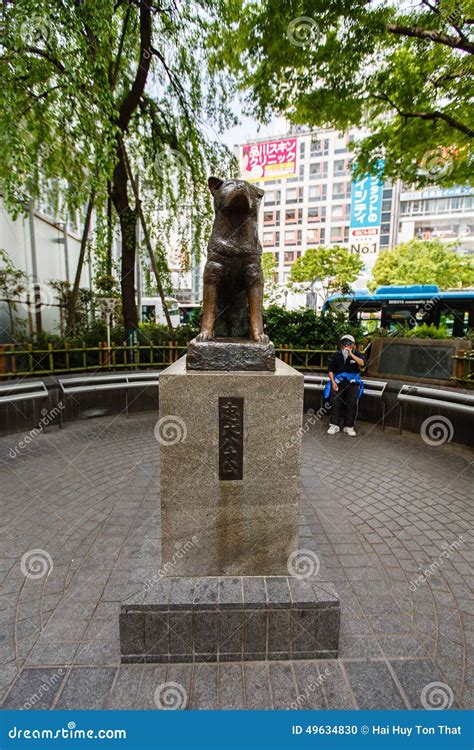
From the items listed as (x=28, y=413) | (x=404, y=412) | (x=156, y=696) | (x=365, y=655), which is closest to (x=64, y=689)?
(x=156, y=696)

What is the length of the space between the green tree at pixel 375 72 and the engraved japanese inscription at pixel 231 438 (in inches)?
357

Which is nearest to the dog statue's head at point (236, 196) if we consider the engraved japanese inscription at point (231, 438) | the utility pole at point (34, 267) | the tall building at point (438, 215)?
the engraved japanese inscription at point (231, 438)

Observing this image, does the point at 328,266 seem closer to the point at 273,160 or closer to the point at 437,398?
the point at 273,160

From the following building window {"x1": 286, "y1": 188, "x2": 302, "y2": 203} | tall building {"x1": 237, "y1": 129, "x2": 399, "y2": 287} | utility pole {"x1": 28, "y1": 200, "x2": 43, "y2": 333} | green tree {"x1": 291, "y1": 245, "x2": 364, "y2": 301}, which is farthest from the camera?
building window {"x1": 286, "y1": 188, "x2": 302, "y2": 203}

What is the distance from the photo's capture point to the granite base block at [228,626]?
224 cm

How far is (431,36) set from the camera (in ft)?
24.8

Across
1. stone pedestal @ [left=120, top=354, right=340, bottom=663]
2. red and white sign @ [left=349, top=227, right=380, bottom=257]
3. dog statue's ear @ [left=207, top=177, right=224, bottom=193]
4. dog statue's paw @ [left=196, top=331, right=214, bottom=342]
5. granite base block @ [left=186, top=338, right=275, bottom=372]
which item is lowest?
stone pedestal @ [left=120, top=354, right=340, bottom=663]

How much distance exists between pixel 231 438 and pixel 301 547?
1250 millimetres

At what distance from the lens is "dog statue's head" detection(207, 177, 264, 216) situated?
265 centimetres

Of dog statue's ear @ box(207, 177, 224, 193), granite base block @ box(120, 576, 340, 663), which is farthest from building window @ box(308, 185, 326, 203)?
granite base block @ box(120, 576, 340, 663)

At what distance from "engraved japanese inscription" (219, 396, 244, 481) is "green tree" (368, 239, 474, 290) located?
28.5 m

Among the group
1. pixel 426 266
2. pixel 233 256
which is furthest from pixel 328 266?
pixel 233 256

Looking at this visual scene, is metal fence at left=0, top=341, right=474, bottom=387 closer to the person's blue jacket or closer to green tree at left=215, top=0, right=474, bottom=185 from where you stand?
the person's blue jacket

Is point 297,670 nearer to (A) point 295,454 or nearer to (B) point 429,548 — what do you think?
(A) point 295,454
